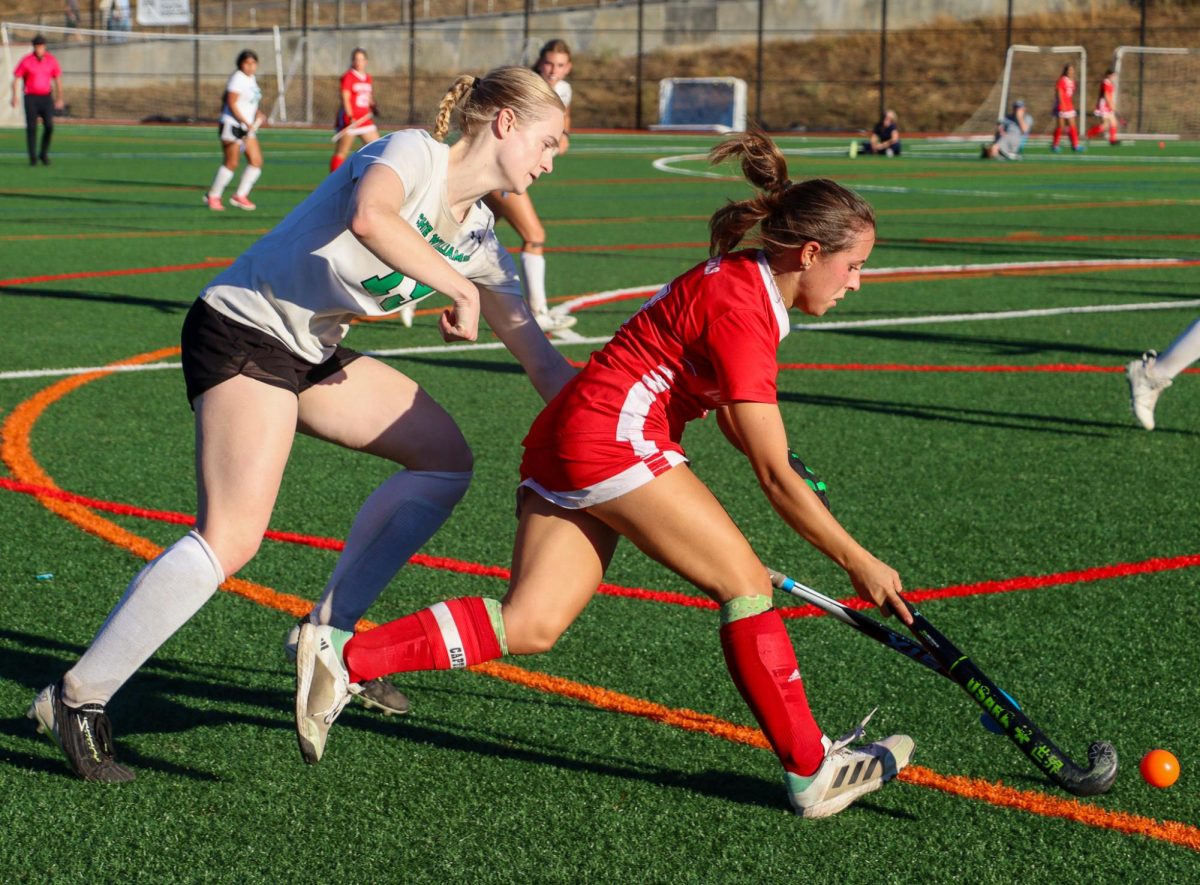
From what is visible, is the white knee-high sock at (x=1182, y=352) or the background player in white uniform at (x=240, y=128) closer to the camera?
the white knee-high sock at (x=1182, y=352)

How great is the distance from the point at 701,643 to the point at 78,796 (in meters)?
2.06

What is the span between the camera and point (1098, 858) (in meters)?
3.70

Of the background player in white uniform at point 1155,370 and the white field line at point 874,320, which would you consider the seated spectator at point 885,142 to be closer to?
the white field line at point 874,320

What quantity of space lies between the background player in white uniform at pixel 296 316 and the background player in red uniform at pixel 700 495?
15.4 inches

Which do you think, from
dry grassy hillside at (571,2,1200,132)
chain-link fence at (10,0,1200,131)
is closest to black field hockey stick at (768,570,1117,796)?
dry grassy hillside at (571,2,1200,132)

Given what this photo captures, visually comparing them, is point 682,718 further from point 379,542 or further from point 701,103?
point 701,103

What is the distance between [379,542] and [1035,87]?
50.6 m

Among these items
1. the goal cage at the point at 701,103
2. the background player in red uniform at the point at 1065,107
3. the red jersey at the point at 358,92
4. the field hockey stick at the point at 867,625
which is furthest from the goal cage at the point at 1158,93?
the field hockey stick at the point at 867,625

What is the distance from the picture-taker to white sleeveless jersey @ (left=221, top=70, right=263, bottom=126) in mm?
20266

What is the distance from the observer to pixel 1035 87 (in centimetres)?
5144

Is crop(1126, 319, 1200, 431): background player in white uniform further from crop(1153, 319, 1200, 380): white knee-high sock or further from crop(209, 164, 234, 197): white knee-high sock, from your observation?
crop(209, 164, 234, 197): white knee-high sock

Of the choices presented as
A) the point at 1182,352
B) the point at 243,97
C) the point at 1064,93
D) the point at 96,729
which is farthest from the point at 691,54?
the point at 96,729

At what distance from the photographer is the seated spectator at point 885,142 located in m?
38.0

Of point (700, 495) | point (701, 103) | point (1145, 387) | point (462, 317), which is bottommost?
point (1145, 387)
